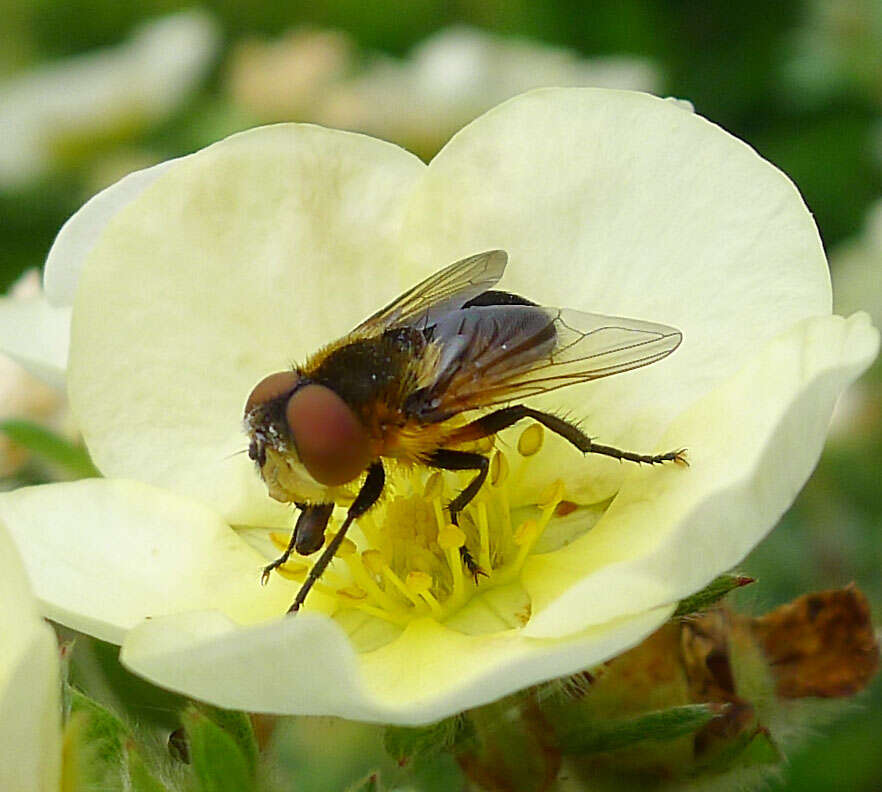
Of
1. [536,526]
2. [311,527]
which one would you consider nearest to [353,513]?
[311,527]

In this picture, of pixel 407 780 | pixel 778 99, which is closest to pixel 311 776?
pixel 407 780

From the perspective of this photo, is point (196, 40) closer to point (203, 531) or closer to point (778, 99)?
point (778, 99)

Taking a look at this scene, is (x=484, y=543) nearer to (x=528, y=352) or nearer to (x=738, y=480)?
(x=528, y=352)

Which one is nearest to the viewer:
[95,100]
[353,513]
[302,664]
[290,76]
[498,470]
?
[302,664]

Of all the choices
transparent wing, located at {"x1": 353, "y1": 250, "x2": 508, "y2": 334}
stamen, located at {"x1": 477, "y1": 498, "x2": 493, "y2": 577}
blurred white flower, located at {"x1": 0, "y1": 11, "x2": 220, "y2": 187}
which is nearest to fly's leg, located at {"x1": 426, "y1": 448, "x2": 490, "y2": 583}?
stamen, located at {"x1": 477, "y1": 498, "x2": 493, "y2": 577}

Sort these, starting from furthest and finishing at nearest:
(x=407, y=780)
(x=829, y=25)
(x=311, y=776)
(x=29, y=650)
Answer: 1. (x=829, y=25)
2. (x=311, y=776)
3. (x=407, y=780)
4. (x=29, y=650)
